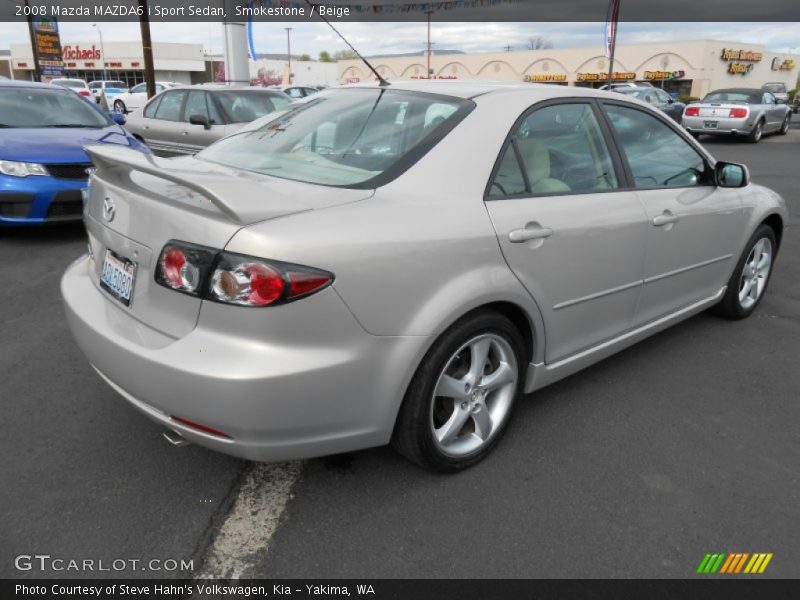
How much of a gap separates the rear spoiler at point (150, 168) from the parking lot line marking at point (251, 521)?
43.7 inches

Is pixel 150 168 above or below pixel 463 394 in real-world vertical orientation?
above

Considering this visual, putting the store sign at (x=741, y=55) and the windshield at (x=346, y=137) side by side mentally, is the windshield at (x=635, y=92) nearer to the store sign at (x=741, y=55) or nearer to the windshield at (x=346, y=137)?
the windshield at (x=346, y=137)

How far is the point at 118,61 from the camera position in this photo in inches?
2625

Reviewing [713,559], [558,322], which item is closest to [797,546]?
[713,559]

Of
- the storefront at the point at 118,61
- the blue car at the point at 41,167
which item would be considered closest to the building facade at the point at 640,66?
the storefront at the point at 118,61

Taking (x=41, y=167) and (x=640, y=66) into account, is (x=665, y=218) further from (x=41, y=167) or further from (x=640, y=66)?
(x=640, y=66)

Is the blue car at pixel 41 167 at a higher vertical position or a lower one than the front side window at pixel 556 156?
lower

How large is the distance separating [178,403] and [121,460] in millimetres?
819

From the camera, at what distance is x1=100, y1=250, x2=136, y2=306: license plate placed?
231 centimetres

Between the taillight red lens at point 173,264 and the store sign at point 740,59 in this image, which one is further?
the store sign at point 740,59

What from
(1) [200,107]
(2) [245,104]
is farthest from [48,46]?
(2) [245,104]

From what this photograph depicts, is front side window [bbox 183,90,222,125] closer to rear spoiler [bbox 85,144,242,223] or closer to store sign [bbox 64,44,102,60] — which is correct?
rear spoiler [bbox 85,144,242,223]

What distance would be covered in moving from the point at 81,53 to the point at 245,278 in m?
75.6

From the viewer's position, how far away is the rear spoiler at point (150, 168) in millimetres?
1979
